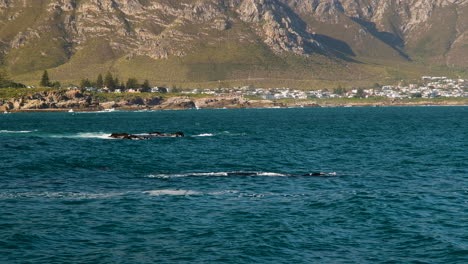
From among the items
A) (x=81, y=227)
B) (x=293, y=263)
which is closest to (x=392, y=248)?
(x=293, y=263)

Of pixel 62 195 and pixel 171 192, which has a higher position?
pixel 62 195

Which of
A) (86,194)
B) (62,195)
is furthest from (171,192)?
(62,195)

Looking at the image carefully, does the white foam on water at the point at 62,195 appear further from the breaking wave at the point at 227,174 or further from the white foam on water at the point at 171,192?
the breaking wave at the point at 227,174

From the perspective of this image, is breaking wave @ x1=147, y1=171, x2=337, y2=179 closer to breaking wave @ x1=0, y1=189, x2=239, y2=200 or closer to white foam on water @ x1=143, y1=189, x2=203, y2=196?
white foam on water @ x1=143, y1=189, x2=203, y2=196

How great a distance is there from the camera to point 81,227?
37.2 m

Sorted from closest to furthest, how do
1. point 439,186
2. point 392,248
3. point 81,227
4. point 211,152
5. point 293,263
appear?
1. point 293,263
2. point 392,248
3. point 81,227
4. point 439,186
5. point 211,152

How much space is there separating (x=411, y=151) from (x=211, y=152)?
29751 millimetres

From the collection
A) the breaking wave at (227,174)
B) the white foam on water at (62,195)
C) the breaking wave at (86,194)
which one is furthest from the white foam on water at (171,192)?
the breaking wave at (227,174)

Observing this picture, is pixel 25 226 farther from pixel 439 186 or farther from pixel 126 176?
pixel 439 186

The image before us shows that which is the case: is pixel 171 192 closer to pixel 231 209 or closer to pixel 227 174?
pixel 231 209

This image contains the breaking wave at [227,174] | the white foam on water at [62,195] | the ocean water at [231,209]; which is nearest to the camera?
the ocean water at [231,209]

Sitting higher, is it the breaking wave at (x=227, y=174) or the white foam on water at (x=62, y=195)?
the white foam on water at (x=62, y=195)

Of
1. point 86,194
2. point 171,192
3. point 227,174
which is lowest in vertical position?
point 227,174

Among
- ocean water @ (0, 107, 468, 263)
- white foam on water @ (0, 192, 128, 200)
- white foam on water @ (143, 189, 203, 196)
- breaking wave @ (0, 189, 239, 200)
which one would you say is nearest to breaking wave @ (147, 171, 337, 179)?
ocean water @ (0, 107, 468, 263)
